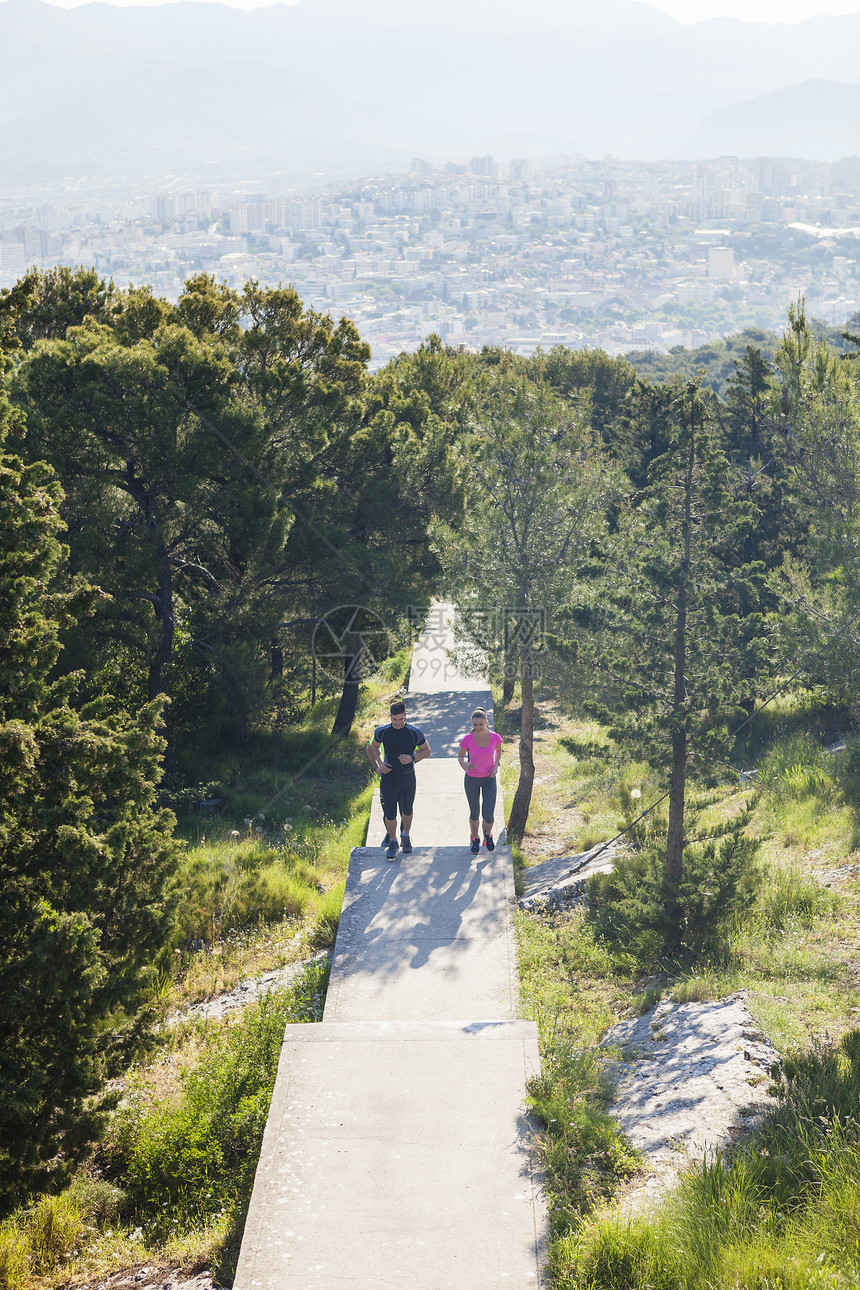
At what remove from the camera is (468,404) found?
18688 millimetres

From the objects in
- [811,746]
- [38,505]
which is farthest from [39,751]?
[811,746]

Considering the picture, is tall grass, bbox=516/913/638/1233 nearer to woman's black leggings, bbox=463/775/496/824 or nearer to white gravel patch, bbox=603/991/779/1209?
white gravel patch, bbox=603/991/779/1209

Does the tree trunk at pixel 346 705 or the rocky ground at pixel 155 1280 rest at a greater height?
the rocky ground at pixel 155 1280

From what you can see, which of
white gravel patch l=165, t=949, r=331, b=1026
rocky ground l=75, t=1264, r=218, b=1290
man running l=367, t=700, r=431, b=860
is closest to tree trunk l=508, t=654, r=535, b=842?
man running l=367, t=700, r=431, b=860

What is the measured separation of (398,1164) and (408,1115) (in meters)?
0.40

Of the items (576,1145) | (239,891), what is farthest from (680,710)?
(239,891)

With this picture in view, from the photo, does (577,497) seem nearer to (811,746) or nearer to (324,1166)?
(811,746)

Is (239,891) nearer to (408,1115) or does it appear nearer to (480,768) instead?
(480,768)

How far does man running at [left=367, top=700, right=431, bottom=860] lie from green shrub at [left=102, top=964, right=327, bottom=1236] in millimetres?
2586

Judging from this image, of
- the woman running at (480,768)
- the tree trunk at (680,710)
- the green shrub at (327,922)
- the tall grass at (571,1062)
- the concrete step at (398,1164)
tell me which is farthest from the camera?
the tree trunk at (680,710)

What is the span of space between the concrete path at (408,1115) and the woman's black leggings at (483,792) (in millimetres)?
711

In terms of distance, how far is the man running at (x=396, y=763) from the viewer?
9164mm

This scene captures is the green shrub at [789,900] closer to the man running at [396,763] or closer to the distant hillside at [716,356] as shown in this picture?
the man running at [396,763]

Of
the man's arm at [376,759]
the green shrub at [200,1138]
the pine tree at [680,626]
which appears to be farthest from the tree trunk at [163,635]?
the green shrub at [200,1138]
